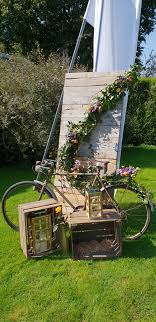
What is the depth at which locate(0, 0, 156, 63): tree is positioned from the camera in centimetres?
1992

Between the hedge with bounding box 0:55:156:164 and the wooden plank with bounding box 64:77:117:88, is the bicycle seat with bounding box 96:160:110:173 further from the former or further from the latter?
the hedge with bounding box 0:55:156:164

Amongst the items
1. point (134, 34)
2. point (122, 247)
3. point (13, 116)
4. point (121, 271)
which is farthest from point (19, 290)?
point (13, 116)

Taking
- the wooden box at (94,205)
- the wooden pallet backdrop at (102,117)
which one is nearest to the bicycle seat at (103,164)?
the wooden pallet backdrop at (102,117)

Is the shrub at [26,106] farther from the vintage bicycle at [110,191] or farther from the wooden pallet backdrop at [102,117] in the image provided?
the vintage bicycle at [110,191]

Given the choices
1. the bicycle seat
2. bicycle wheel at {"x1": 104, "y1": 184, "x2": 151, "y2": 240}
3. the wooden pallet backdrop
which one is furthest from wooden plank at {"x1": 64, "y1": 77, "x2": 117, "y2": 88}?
bicycle wheel at {"x1": 104, "y1": 184, "x2": 151, "y2": 240}

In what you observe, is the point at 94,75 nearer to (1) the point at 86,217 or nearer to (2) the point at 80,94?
(2) the point at 80,94

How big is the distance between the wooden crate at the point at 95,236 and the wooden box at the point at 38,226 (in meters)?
0.21

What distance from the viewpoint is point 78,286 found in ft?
11.9

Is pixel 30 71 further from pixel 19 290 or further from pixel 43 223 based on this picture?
pixel 19 290

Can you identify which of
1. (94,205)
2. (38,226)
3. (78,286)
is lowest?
(78,286)

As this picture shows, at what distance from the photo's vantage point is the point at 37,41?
20750 mm

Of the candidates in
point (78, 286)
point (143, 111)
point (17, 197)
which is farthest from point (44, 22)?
point (78, 286)

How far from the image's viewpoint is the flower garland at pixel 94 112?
4.73m

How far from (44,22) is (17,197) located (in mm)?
16753
